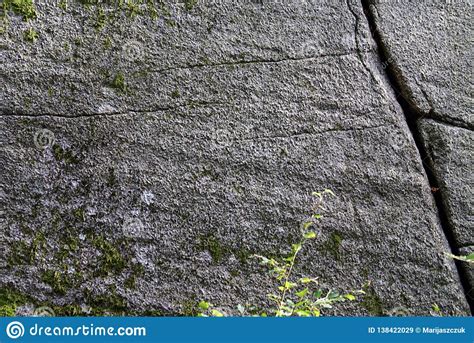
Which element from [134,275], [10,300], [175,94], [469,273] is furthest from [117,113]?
[469,273]

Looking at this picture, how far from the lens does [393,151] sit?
84.9 inches

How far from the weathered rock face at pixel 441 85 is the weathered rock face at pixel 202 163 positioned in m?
0.07

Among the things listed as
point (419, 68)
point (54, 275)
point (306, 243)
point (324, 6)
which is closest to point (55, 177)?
point (54, 275)

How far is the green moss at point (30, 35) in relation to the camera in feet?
6.74

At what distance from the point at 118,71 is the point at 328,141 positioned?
0.76m

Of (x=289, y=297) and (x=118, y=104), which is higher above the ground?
(x=118, y=104)

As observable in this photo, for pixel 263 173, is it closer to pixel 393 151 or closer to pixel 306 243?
pixel 306 243

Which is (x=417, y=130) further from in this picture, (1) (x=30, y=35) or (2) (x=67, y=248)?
(1) (x=30, y=35)

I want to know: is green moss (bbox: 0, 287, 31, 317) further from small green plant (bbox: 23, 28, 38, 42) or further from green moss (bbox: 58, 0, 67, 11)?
green moss (bbox: 58, 0, 67, 11)

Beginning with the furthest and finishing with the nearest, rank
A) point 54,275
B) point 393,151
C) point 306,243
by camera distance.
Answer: point 393,151 → point 306,243 → point 54,275

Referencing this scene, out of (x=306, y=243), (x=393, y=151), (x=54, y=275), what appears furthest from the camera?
(x=393, y=151)

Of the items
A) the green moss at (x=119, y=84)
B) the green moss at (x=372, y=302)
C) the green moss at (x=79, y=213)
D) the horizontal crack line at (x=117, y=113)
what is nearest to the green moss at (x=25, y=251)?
the green moss at (x=79, y=213)

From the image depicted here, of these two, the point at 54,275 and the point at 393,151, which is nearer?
the point at 54,275

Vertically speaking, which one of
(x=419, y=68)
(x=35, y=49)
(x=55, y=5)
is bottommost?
(x=35, y=49)
